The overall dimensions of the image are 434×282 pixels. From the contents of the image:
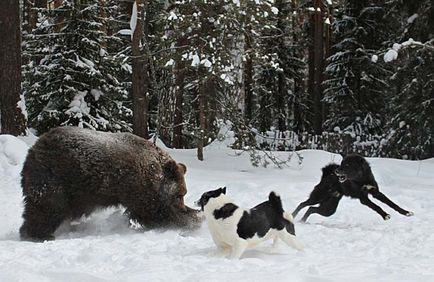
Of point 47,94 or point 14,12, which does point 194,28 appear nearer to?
point 14,12

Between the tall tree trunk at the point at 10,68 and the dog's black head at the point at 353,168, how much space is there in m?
8.26

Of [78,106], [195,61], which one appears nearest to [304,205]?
[195,61]

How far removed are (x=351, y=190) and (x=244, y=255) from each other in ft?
8.91

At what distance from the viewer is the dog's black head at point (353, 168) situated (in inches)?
288

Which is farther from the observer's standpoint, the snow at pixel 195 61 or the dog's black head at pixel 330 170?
the snow at pixel 195 61

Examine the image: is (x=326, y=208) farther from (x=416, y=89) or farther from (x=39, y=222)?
(x=416, y=89)

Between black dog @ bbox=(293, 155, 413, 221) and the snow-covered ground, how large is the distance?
210 millimetres

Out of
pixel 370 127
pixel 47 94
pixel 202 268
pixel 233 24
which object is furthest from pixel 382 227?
pixel 370 127

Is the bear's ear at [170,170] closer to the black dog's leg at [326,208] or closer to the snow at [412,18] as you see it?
the black dog's leg at [326,208]

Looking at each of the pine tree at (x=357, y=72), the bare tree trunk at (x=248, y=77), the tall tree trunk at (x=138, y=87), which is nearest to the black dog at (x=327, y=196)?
the bare tree trunk at (x=248, y=77)

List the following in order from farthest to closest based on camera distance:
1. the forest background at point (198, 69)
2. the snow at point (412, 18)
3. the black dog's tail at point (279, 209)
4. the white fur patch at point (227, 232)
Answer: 1. the snow at point (412, 18)
2. the forest background at point (198, 69)
3. the black dog's tail at point (279, 209)
4. the white fur patch at point (227, 232)

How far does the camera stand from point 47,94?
50.5ft

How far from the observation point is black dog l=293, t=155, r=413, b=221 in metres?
7.41

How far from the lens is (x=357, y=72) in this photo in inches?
998
